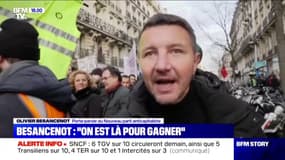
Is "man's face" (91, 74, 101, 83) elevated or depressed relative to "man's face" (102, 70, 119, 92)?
elevated

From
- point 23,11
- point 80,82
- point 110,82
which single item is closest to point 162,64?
point 23,11

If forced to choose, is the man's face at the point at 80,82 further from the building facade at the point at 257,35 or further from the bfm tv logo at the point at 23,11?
the building facade at the point at 257,35

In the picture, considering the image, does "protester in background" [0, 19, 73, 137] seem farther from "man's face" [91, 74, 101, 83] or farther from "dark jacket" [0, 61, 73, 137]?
"man's face" [91, 74, 101, 83]

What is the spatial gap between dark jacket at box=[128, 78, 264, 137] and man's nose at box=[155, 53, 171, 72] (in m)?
0.16

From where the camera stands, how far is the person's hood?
7.13 ft

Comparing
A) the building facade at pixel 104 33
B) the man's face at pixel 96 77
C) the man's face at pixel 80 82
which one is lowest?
the man's face at pixel 80 82

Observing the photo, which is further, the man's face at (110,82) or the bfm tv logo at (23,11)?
the man's face at (110,82)

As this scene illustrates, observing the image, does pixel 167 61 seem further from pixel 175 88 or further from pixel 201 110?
pixel 201 110

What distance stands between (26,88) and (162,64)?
80 cm

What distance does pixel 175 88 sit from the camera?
5.56 feet

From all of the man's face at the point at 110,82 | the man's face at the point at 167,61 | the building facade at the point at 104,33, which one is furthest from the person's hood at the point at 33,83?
the building facade at the point at 104,33

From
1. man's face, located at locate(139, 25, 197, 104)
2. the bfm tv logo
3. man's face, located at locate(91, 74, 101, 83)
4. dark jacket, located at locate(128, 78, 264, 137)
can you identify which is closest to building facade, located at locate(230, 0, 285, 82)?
man's face, located at locate(91, 74, 101, 83)

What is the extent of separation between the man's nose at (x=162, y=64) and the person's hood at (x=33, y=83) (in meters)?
0.78

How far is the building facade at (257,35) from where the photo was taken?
1750 inches
